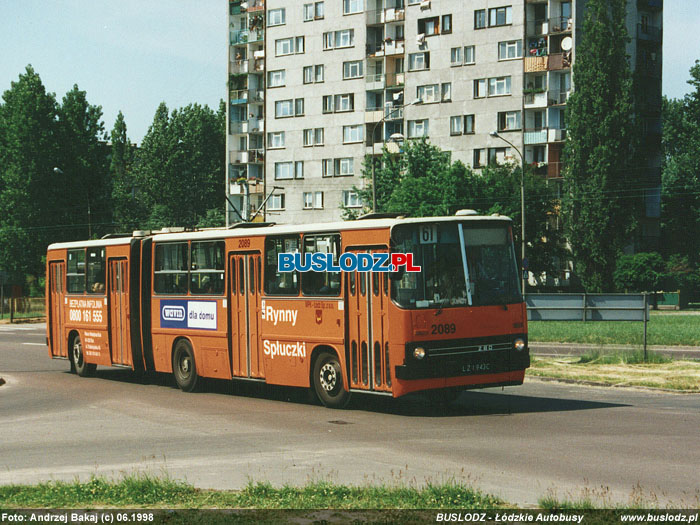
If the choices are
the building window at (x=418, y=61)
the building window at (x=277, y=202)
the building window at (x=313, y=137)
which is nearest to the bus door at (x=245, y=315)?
the building window at (x=418, y=61)

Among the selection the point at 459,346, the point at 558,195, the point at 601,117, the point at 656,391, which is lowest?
the point at 656,391

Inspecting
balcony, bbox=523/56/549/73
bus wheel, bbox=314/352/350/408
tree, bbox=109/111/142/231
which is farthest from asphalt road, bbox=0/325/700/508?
tree, bbox=109/111/142/231

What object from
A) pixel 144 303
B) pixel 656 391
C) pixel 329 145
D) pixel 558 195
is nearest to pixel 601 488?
pixel 656 391

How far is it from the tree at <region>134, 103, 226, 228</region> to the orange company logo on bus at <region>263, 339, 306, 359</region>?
9467 cm

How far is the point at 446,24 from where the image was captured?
81875 mm

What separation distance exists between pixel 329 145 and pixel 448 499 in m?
81.5

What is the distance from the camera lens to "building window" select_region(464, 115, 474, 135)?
264 ft

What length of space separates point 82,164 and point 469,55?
110 ft

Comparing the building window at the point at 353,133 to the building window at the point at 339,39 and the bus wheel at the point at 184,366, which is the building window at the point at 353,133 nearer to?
the building window at the point at 339,39

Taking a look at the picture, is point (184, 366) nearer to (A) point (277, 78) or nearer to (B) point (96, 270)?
(B) point (96, 270)

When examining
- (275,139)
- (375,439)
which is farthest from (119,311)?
(275,139)

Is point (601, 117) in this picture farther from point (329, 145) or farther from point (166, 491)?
point (166, 491)

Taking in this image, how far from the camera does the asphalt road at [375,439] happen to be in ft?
33.7

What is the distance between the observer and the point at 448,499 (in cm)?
831
